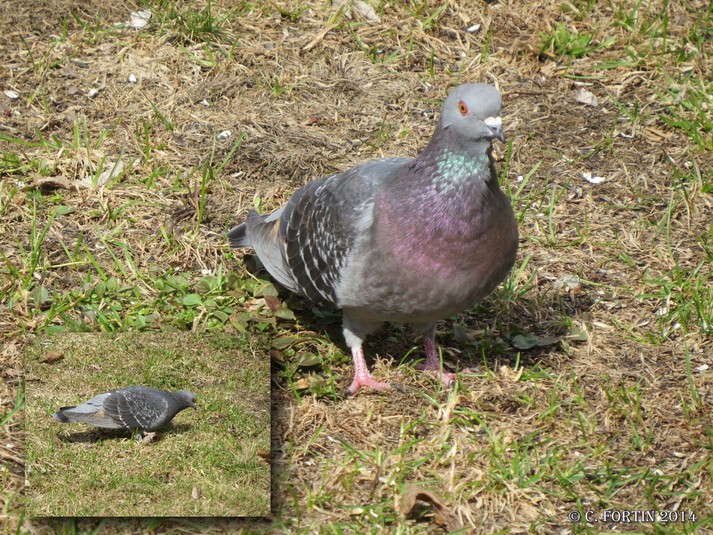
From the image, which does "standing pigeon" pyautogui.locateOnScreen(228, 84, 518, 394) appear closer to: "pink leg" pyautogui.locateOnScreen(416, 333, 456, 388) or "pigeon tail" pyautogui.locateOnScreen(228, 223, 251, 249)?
"pink leg" pyautogui.locateOnScreen(416, 333, 456, 388)

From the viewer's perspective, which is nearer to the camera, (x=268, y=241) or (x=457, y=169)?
(x=457, y=169)

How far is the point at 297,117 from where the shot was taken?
21.7ft

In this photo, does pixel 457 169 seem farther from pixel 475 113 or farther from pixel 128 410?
pixel 128 410

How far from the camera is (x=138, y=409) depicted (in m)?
3.92

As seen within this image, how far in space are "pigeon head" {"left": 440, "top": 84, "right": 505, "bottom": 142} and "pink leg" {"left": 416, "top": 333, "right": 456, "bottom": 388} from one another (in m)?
1.44

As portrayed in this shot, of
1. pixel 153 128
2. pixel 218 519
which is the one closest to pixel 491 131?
pixel 218 519

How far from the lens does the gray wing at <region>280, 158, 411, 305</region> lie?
15.3ft

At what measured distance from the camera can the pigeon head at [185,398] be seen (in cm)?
404

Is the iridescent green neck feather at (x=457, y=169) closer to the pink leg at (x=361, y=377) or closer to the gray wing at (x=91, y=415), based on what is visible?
the pink leg at (x=361, y=377)

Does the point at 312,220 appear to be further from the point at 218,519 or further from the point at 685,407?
the point at 685,407

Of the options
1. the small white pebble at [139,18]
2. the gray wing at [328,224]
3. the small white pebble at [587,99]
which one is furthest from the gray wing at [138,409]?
the small white pebble at [587,99]

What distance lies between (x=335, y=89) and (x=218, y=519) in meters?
3.84

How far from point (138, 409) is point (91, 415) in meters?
0.21

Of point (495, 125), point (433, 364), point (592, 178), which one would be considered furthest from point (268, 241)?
point (592, 178)
